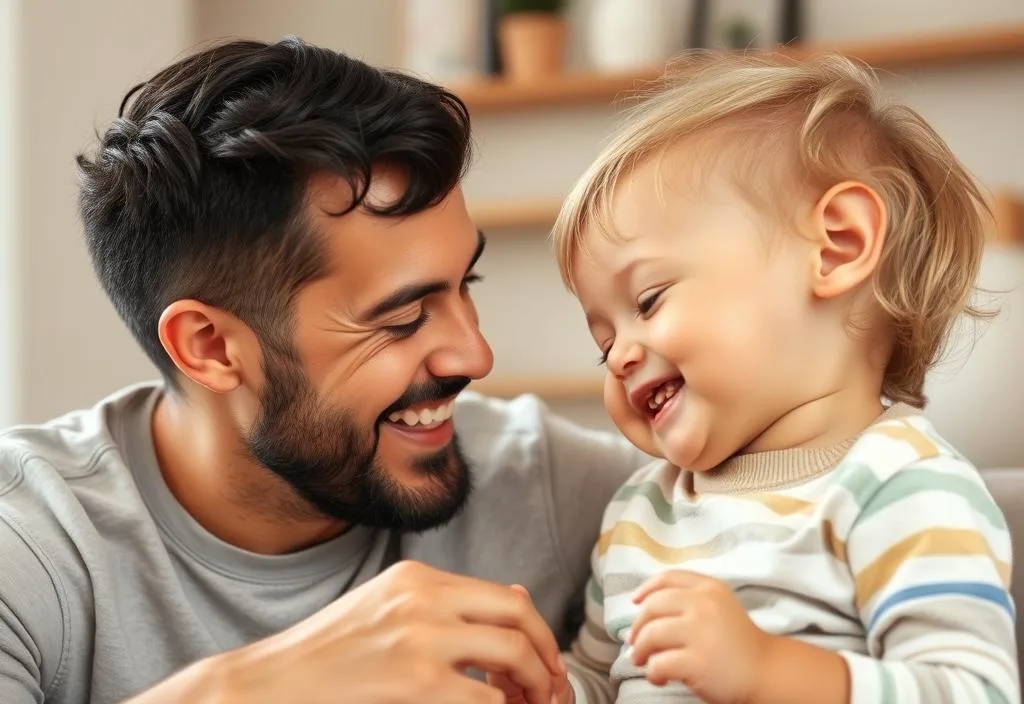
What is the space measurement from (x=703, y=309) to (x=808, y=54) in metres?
1.56

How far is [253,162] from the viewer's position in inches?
55.5

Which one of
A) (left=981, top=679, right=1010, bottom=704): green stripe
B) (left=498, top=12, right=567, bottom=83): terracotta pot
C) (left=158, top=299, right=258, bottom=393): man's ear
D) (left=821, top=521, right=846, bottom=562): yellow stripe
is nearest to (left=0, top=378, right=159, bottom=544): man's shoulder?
(left=158, top=299, right=258, bottom=393): man's ear

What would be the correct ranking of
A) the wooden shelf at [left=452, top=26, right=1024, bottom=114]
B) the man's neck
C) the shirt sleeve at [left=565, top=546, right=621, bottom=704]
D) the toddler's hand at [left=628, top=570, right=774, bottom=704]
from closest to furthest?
1. the toddler's hand at [left=628, top=570, right=774, bottom=704]
2. the shirt sleeve at [left=565, top=546, right=621, bottom=704]
3. the man's neck
4. the wooden shelf at [left=452, top=26, right=1024, bottom=114]

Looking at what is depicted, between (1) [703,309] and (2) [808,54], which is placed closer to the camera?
(1) [703,309]

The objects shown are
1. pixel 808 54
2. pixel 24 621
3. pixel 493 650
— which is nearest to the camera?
pixel 493 650

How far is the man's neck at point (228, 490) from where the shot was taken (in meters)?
1.54

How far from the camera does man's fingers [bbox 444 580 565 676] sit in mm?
1104

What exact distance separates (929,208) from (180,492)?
0.95 metres

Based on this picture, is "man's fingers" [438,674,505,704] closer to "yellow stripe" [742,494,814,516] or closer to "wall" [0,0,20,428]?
"yellow stripe" [742,494,814,516]

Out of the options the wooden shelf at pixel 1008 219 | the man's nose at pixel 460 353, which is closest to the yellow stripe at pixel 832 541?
the man's nose at pixel 460 353

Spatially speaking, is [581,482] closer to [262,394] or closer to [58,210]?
[262,394]

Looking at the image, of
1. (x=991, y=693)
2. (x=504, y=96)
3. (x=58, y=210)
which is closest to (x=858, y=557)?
(x=991, y=693)

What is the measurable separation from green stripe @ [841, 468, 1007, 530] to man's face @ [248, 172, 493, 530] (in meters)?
0.51

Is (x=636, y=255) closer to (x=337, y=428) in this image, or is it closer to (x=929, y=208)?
(x=929, y=208)
